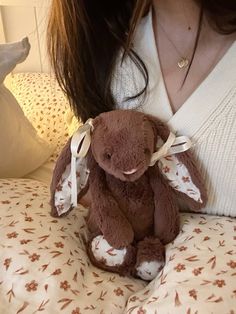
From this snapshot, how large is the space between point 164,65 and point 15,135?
1.26ft

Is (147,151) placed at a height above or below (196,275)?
above

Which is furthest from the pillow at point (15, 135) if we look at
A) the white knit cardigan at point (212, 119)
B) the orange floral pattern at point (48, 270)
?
the white knit cardigan at point (212, 119)

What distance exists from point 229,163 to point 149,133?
0.16 metres

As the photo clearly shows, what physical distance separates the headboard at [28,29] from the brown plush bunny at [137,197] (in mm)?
721

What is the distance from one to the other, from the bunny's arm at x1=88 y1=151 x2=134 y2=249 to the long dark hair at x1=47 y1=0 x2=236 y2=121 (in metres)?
0.16

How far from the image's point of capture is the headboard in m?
1.42

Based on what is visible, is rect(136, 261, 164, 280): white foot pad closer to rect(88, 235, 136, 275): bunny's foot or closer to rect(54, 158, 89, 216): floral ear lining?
rect(88, 235, 136, 275): bunny's foot

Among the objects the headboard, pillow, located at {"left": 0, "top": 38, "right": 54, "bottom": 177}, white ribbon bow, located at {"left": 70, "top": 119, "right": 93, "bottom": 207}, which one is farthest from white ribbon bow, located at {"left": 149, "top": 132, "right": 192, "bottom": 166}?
the headboard

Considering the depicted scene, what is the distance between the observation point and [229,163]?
799 millimetres

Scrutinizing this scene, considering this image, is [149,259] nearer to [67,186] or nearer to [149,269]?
[149,269]

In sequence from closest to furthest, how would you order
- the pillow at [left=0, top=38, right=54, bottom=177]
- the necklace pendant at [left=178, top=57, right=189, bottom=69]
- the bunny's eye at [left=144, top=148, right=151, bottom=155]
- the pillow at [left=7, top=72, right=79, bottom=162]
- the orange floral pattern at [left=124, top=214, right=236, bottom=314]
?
the orange floral pattern at [left=124, top=214, right=236, bottom=314], the bunny's eye at [left=144, top=148, right=151, bottom=155], the necklace pendant at [left=178, top=57, right=189, bottom=69], the pillow at [left=0, top=38, right=54, bottom=177], the pillow at [left=7, top=72, right=79, bottom=162]

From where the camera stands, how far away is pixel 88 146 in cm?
76

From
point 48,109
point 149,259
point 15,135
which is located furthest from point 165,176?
point 48,109

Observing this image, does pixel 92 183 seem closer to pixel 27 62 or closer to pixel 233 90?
pixel 233 90
